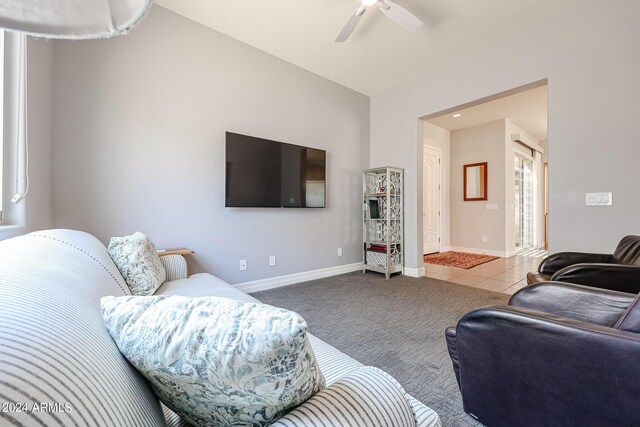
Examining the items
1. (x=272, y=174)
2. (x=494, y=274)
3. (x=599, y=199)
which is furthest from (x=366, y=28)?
(x=494, y=274)

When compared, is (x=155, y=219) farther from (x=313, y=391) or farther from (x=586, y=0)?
(x=586, y=0)

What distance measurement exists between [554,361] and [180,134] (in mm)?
3130

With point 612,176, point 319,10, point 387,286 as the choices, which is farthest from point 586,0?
point 387,286

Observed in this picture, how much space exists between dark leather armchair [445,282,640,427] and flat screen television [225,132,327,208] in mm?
2453

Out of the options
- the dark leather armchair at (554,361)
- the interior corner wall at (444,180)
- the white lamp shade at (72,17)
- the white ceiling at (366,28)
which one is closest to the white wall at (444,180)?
the interior corner wall at (444,180)

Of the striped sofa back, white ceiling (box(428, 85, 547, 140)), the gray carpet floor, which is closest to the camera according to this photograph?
the striped sofa back

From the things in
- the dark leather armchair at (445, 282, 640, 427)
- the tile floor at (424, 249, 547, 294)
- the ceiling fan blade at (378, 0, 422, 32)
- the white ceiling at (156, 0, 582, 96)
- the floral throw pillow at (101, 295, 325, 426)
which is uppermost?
the white ceiling at (156, 0, 582, 96)

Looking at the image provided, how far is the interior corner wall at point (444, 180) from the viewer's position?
620 cm

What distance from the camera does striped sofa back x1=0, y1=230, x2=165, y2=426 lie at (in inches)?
11.1

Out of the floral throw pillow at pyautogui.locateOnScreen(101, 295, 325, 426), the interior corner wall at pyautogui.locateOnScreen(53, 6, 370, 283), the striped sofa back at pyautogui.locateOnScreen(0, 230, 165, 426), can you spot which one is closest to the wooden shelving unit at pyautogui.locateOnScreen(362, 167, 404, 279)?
the interior corner wall at pyautogui.locateOnScreen(53, 6, 370, 283)

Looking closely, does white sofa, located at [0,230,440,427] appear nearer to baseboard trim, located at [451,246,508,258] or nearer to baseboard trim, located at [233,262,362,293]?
baseboard trim, located at [233,262,362,293]

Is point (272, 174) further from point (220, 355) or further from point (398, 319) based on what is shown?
point (220, 355)

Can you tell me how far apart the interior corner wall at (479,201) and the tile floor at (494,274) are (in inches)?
28.1

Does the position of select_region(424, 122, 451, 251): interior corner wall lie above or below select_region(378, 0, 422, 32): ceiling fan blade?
below
